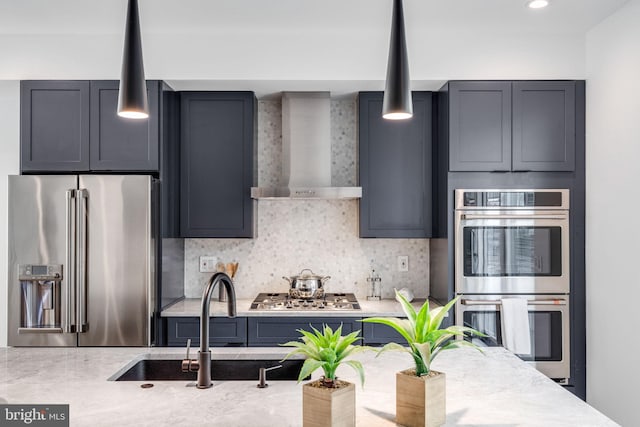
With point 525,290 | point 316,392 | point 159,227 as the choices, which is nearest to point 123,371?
point 316,392

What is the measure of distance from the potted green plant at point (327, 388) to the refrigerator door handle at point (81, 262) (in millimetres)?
2300

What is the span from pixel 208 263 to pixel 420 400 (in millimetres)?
2819

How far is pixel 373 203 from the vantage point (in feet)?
12.2

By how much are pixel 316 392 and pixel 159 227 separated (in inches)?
93.1

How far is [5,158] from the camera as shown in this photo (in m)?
3.89

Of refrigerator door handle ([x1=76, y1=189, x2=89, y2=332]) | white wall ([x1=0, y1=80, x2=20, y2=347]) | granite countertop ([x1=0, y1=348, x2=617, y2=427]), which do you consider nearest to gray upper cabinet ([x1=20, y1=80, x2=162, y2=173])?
refrigerator door handle ([x1=76, y1=189, x2=89, y2=332])

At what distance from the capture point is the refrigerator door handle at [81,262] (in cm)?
328

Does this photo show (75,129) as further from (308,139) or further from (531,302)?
(531,302)

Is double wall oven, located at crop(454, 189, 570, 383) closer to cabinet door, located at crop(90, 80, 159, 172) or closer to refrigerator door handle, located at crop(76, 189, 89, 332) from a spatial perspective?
cabinet door, located at crop(90, 80, 159, 172)

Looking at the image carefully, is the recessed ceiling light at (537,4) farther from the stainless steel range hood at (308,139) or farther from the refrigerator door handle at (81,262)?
the refrigerator door handle at (81,262)

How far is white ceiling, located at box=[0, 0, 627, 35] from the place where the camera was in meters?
2.98

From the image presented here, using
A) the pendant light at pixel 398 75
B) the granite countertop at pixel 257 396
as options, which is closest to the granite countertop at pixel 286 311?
the granite countertop at pixel 257 396

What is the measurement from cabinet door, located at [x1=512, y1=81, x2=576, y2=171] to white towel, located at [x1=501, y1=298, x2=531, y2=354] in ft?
2.94

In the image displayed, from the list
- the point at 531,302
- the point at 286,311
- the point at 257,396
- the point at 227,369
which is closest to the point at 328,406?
the point at 257,396
